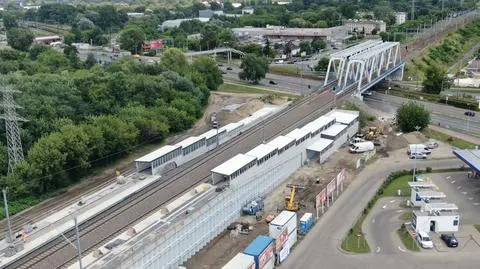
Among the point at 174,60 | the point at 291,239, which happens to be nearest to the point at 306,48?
the point at 174,60

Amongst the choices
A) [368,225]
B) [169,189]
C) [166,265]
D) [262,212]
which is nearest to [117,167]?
[169,189]

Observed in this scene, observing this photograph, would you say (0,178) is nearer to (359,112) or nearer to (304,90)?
(359,112)

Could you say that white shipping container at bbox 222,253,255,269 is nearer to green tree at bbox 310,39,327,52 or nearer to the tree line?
the tree line

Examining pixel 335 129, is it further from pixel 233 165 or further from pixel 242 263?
pixel 242 263

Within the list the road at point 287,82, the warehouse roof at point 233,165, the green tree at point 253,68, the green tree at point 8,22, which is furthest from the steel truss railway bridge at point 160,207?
the green tree at point 8,22

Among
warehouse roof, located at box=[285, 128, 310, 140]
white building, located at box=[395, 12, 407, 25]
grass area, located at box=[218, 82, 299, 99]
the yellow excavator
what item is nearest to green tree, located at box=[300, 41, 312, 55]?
grass area, located at box=[218, 82, 299, 99]

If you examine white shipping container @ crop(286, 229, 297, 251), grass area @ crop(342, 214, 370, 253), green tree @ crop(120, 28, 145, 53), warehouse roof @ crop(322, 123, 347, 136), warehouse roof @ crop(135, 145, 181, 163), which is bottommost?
grass area @ crop(342, 214, 370, 253)

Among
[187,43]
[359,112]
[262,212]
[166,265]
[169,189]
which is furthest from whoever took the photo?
[187,43]
